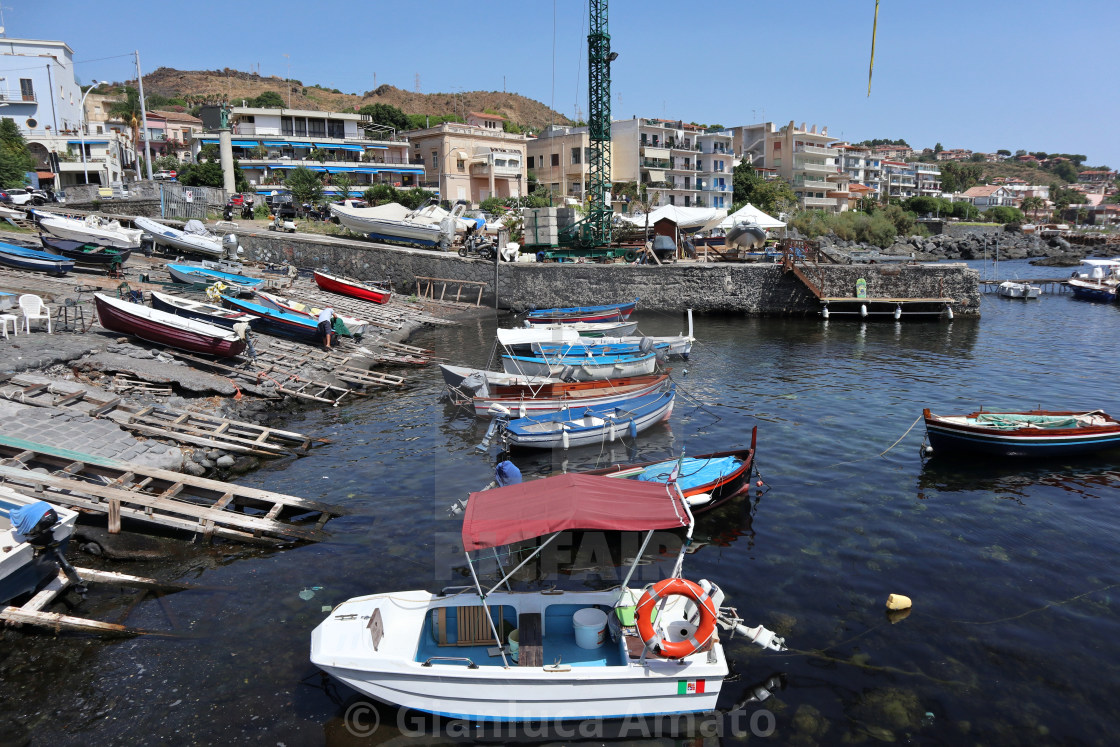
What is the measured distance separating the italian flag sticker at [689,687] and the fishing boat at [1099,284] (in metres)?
52.7

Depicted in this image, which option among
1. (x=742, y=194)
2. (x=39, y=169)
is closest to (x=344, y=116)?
(x=39, y=169)

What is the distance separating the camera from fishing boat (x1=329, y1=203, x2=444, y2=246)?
135 feet

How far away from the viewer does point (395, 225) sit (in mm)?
41500

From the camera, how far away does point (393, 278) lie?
3919cm

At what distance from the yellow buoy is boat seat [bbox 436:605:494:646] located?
648cm

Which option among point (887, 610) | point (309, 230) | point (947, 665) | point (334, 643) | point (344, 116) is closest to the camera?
point (334, 643)

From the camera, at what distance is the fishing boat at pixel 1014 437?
16297 mm

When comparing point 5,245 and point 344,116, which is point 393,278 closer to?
point 5,245

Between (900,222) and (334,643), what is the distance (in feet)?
317

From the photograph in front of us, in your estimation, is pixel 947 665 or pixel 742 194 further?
pixel 742 194

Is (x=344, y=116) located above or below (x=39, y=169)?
above

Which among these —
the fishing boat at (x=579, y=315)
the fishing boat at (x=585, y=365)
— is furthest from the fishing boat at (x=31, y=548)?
the fishing boat at (x=579, y=315)

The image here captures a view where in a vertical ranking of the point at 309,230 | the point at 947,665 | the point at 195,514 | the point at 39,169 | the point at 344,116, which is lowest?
the point at 947,665

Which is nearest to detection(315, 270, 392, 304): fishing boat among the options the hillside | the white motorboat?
the white motorboat
